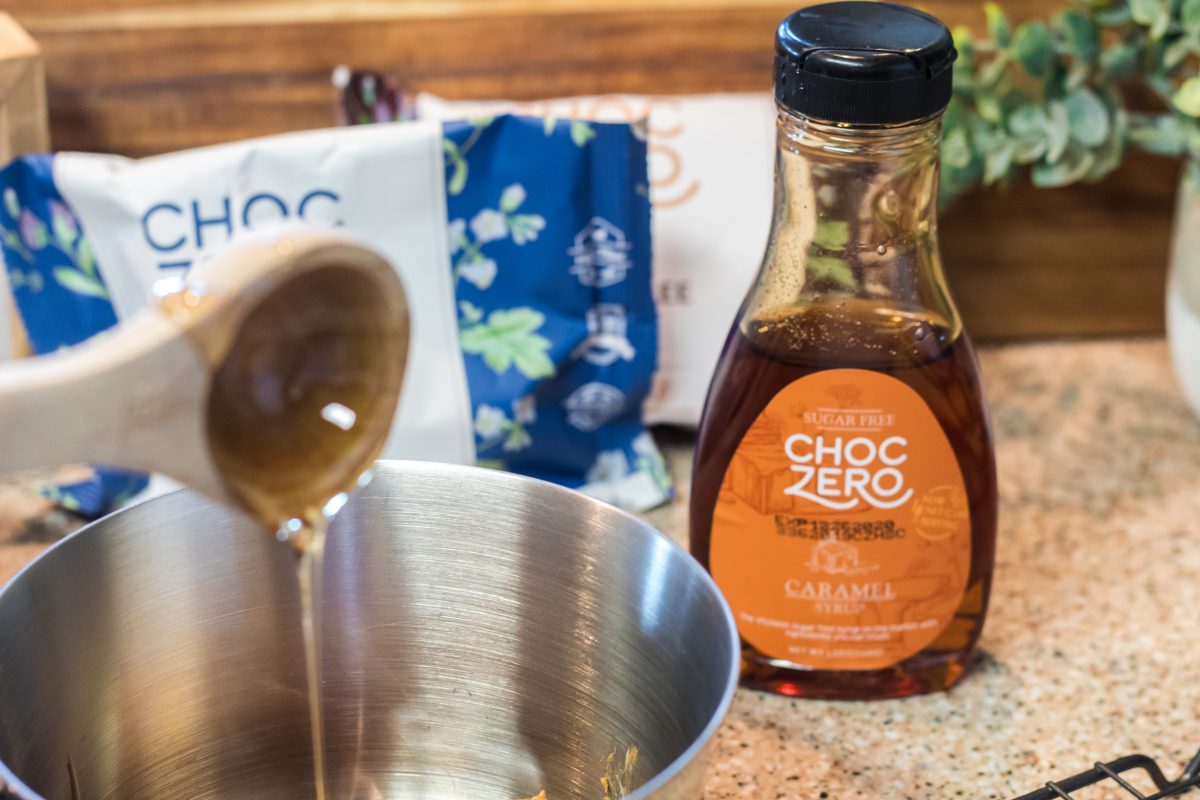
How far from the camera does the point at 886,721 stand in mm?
608

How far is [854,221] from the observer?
55 cm

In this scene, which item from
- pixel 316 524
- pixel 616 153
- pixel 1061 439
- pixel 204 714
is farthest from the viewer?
pixel 1061 439

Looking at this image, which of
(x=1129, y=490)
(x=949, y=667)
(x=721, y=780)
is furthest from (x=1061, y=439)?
(x=721, y=780)

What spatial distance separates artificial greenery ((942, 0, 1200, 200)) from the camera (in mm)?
757

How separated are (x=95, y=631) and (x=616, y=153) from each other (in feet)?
1.14

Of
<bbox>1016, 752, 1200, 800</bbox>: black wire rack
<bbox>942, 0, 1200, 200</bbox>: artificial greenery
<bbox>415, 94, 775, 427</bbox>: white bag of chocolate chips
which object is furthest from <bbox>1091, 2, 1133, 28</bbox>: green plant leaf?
<bbox>1016, 752, 1200, 800</bbox>: black wire rack

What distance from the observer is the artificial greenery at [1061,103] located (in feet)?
2.48

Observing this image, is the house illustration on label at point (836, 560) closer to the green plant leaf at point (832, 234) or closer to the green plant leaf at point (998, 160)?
the green plant leaf at point (832, 234)

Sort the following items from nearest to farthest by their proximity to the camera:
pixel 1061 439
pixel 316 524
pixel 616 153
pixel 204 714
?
pixel 316 524, pixel 204 714, pixel 616 153, pixel 1061 439

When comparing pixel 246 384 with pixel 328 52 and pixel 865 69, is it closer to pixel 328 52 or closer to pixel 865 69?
pixel 865 69

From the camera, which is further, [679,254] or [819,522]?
[679,254]

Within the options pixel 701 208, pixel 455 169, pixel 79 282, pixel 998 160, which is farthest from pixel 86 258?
pixel 998 160

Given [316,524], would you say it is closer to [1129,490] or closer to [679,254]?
[679,254]

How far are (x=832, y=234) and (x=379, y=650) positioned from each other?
0.25 meters
